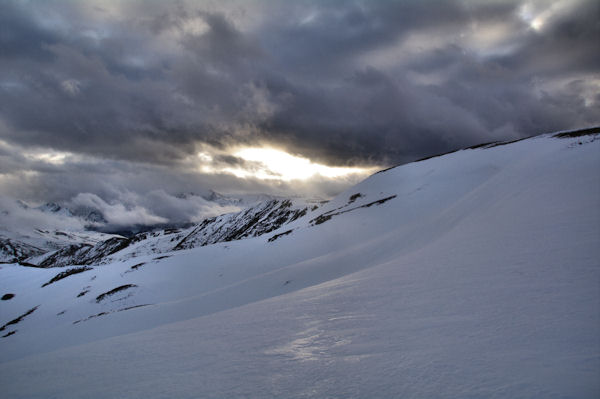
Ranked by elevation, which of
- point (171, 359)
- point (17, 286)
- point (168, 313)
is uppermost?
point (17, 286)

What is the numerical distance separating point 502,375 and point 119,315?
1499 inches

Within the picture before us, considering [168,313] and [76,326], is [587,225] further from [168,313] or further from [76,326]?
[76,326]

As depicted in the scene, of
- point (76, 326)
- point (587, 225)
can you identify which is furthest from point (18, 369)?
point (76, 326)

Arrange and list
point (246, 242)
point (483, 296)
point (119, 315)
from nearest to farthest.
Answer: point (483, 296) → point (119, 315) → point (246, 242)

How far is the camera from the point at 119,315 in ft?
111

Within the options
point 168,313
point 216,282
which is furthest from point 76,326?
point 216,282

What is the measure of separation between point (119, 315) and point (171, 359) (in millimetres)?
31579

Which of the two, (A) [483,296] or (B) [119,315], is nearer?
(A) [483,296]

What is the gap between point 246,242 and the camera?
227 feet

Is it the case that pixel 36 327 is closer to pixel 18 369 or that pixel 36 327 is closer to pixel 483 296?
pixel 18 369

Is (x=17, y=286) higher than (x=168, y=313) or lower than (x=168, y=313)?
higher

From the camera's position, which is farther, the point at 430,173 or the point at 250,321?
the point at 430,173

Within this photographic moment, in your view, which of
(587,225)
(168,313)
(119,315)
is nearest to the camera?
(587,225)

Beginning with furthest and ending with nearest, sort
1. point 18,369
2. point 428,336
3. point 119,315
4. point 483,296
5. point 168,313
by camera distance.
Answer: point 119,315, point 168,313, point 18,369, point 483,296, point 428,336
